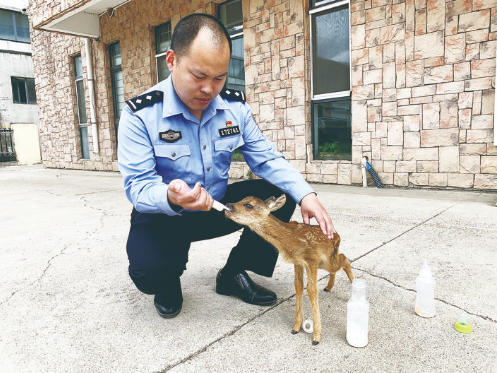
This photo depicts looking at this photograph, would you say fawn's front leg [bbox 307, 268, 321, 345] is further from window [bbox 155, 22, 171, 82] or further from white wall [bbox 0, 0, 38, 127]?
white wall [bbox 0, 0, 38, 127]

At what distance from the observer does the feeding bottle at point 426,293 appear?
193 centimetres

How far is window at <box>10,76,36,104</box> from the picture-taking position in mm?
20112

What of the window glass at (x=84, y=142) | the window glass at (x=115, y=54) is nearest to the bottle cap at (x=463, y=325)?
the window glass at (x=115, y=54)

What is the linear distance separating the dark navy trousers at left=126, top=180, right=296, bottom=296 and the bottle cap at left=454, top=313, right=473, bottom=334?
1.02m

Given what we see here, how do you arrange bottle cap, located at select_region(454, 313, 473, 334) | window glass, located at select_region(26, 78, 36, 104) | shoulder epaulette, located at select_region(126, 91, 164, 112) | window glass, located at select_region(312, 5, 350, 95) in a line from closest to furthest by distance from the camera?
bottle cap, located at select_region(454, 313, 473, 334) < shoulder epaulette, located at select_region(126, 91, 164, 112) < window glass, located at select_region(312, 5, 350, 95) < window glass, located at select_region(26, 78, 36, 104)

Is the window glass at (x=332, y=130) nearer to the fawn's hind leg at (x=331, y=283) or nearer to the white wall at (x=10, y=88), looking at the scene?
the fawn's hind leg at (x=331, y=283)

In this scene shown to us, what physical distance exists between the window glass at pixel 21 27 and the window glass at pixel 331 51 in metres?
20.3

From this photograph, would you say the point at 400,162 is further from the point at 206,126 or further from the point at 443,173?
the point at 206,126

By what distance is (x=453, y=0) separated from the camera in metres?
5.04

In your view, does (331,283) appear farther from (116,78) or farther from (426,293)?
(116,78)

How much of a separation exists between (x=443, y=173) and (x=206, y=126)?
4516mm

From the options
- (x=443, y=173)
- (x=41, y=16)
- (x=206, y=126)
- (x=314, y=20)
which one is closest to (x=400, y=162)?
(x=443, y=173)

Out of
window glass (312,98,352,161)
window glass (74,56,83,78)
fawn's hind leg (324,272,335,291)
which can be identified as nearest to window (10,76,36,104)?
window glass (74,56,83,78)

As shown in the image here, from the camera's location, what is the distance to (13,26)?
65.7 ft
